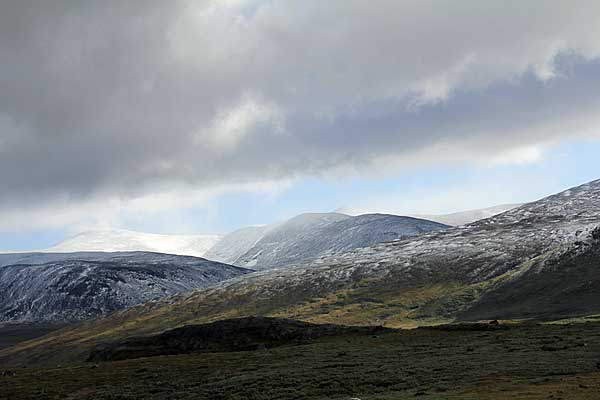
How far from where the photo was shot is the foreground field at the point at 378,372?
157 ft

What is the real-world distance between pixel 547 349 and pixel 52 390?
60.2m

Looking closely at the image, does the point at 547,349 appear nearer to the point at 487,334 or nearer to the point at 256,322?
the point at 487,334

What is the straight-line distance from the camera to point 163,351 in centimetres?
12250

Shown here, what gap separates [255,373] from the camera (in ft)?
229

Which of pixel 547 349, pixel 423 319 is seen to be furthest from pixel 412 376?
pixel 423 319

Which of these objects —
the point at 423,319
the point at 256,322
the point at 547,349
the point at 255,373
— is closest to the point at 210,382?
the point at 255,373

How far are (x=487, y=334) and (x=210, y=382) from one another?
1752 inches

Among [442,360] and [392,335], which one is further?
[392,335]

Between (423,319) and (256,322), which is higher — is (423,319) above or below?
below

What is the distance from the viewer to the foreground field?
4778 cm

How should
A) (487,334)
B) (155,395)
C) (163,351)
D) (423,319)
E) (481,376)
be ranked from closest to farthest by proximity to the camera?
(481,376) → (155,395) → (487,334) → (163,351) → (423,319)

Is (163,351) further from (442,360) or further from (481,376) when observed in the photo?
(481,376)

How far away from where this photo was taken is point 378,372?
202 feet

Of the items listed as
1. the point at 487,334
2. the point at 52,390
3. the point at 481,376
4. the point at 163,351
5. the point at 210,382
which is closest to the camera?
the point at 481,376
